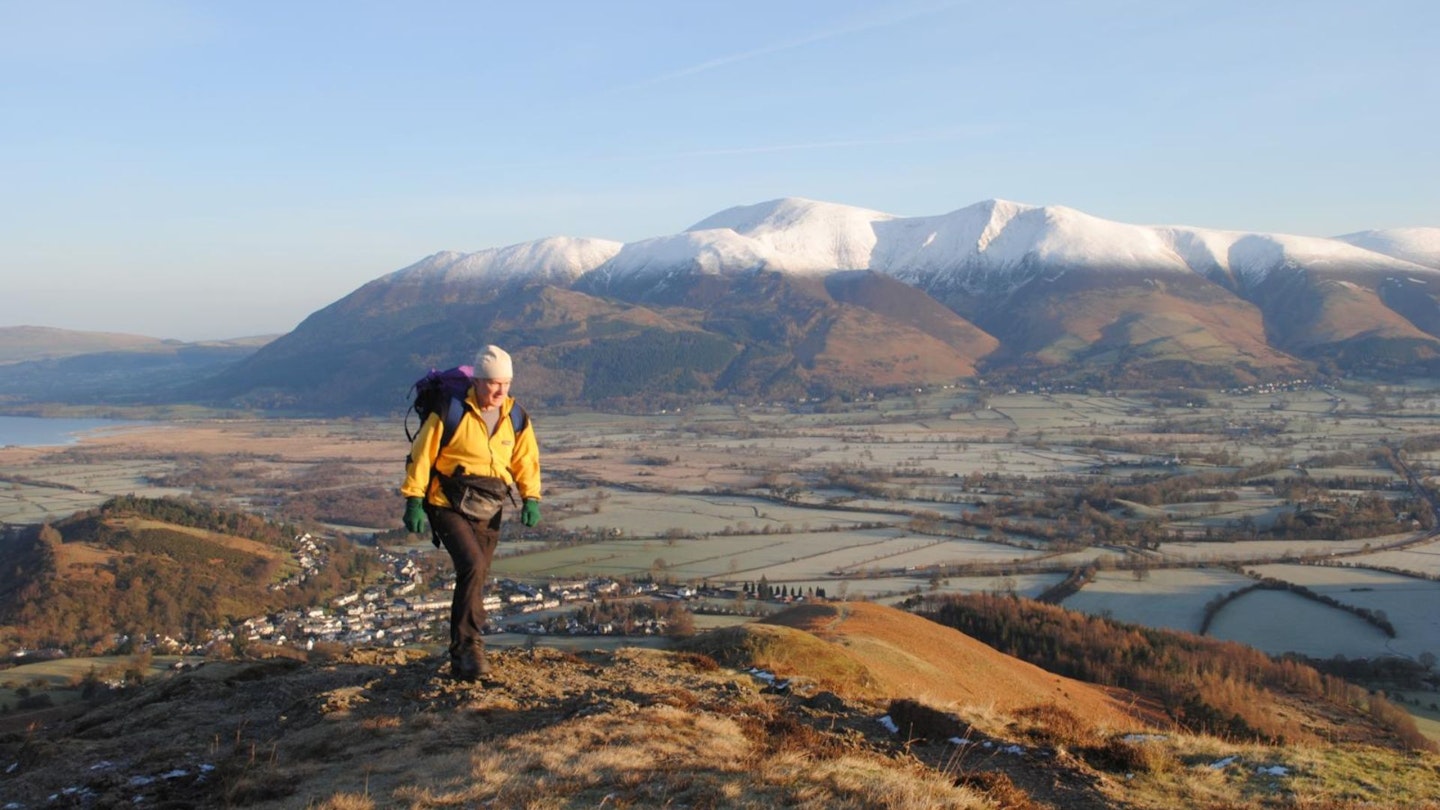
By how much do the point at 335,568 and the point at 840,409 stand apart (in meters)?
109

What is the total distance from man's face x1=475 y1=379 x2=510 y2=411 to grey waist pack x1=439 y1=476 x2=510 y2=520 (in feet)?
2.58

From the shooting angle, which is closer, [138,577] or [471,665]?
[471,665]

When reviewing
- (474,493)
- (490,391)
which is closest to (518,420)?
(490,391)

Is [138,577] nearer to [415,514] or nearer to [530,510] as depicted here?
[530,510]

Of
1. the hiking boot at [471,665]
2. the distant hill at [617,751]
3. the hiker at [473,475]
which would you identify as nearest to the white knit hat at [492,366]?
the hiker at [473,475]

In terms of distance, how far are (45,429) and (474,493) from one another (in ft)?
557

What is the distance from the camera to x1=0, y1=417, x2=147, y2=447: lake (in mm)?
132375

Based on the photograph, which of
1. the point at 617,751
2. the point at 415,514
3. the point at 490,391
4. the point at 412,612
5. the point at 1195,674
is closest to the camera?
the point at 617,751

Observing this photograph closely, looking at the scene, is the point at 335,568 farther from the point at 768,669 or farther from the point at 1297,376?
the point at 1297,376

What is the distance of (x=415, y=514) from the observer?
1075cm

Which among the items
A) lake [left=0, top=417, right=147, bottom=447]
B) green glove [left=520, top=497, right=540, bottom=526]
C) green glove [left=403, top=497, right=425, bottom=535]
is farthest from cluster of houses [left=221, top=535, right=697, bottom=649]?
lake [left=0, top=417, right=147, bottom=447]

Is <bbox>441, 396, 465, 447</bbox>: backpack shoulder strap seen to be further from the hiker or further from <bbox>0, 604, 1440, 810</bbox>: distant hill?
<bbox>0, 604, 1440, 810</bbox>: distant hill

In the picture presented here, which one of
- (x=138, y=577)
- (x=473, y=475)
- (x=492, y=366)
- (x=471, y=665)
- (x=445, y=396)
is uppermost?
(x=492, y=366)

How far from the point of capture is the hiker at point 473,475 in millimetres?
11062
